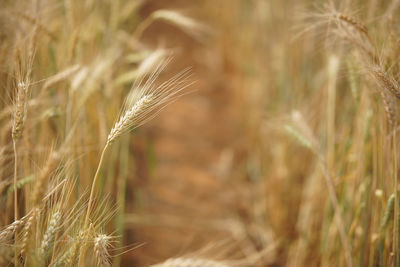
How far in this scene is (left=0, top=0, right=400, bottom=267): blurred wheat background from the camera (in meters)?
0.74

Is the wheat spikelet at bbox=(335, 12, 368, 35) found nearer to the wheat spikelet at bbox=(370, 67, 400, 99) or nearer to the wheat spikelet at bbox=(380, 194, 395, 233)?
the wheat spikelet at bbox=(370, 67, 400, 99)

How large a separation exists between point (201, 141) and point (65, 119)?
1.27 meters

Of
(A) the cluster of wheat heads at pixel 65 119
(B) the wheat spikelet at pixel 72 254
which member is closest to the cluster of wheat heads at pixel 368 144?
(A) the cluster of wheat heads at pixel 65 119

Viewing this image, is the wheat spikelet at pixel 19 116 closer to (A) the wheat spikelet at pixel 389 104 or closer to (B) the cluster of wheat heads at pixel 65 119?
(B) the cluster of wheat heads at pixel 65 119

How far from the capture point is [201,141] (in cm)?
222

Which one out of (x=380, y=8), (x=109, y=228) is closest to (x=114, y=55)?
(x=109, y=228)

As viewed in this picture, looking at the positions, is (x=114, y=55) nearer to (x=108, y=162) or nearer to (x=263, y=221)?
(x=108, y=162)

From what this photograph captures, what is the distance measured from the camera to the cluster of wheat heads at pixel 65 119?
2.12 ft

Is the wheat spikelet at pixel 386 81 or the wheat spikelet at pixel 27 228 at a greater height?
the wheat spikelet at pixel 386 81

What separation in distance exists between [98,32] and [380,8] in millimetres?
1042

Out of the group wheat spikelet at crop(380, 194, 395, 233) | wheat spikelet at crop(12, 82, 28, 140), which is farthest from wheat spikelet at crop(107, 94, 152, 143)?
wheat spikelet at crop(380, 194, 395, 233)

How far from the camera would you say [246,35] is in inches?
87.0

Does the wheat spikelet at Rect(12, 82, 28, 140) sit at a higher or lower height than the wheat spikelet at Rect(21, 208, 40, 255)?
higher

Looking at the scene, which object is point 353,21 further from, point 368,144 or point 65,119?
point 65,119
